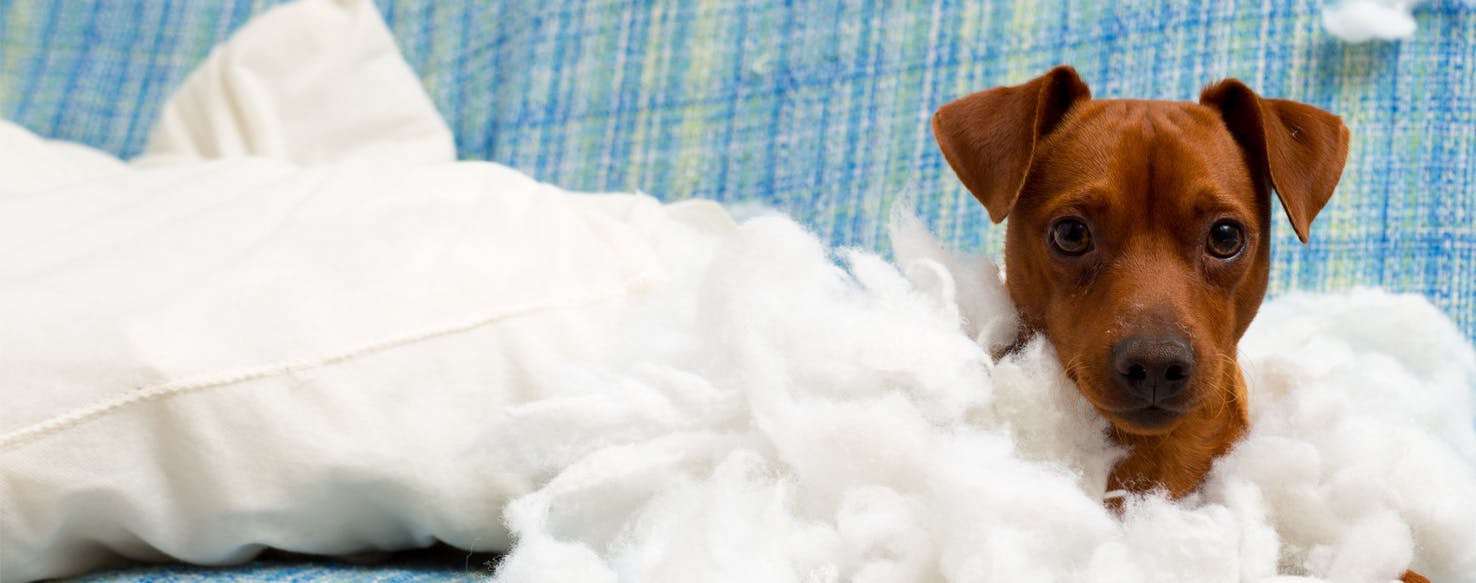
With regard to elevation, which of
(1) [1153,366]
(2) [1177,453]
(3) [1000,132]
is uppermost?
(3) [1000,132]

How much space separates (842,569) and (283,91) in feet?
4.81

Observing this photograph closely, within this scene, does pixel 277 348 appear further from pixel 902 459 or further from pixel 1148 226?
pixel 1148 226

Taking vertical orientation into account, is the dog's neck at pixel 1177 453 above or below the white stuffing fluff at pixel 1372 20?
below

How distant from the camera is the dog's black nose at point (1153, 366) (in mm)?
1021

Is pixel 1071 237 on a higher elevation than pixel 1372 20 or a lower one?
lower

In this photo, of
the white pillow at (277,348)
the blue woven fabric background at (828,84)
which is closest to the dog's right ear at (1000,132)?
the blue woven fabric background at (828,84)

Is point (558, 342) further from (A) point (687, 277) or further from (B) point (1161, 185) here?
(B) point (1161, 185)

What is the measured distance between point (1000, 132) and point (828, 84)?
783 millimetres

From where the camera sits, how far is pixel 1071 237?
3.75ft

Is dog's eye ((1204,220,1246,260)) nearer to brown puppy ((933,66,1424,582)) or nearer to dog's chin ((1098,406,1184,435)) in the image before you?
brown puppy ((933,66,1424,582))

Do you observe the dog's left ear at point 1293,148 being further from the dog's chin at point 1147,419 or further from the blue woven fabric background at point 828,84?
the blue woven fabric background at point 828,84

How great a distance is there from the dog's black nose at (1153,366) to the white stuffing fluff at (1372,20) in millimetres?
785

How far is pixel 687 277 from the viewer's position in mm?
1404

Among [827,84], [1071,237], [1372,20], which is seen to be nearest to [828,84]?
[827,84]
